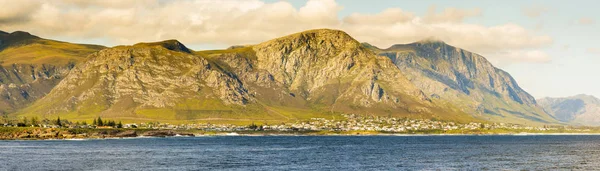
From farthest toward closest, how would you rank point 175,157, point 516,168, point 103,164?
1. point 175,157
2. point 103,164
3. point 516,168

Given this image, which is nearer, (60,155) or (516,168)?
(516,168)

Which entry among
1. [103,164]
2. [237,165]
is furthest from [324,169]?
[103,164]

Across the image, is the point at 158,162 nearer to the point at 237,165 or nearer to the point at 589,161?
the point at 237,165

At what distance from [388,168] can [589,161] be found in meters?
55.2

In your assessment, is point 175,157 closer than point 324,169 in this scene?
No

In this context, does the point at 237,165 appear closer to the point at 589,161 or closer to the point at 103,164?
the point at 103,164

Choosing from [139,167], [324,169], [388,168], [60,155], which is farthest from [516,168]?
[60,155]

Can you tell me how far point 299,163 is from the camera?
6713 inches

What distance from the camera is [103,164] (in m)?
162

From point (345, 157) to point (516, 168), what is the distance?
5647cm

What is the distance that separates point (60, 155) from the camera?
643ft

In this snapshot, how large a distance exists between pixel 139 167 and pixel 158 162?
16541mm

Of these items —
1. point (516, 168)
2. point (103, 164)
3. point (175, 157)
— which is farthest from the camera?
point (175, 157)

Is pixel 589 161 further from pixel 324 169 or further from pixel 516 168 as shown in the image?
pixel 324 169
